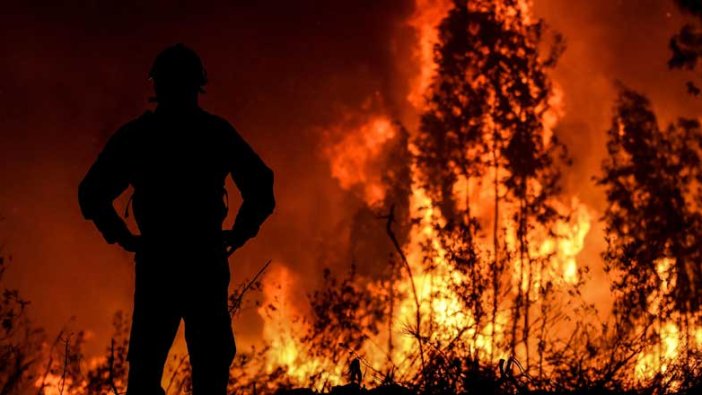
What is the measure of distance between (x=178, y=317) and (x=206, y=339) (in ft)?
0.74

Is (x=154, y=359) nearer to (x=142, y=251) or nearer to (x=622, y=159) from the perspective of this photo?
(x=142, y=251)

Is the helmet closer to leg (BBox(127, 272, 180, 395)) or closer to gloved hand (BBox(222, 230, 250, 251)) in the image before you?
gloved hand (BBox(222, 230, 250, 251))

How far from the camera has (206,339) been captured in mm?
3668

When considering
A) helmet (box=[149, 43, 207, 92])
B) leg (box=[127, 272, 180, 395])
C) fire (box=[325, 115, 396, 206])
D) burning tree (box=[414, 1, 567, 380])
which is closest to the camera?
leg (box=[127, 272, 180, 395])

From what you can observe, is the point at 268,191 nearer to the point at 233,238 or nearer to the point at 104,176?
the point at 233,238

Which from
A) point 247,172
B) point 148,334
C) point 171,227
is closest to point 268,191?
point 247,172

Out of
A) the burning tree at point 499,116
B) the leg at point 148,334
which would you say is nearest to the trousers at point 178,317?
the leg at point 148,334

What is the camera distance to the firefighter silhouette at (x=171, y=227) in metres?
3.62

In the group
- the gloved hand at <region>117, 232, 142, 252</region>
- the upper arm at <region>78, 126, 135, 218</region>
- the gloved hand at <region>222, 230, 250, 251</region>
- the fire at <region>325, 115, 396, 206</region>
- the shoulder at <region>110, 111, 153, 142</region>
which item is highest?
the fire at <region>325, 115, 396, 206</region>

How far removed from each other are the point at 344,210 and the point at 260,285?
946 inches

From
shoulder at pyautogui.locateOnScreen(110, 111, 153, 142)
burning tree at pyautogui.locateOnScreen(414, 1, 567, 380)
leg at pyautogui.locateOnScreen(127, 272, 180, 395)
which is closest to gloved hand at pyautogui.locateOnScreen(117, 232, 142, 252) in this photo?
leg at pyautogui.locateOnScreen(127, 272, 180, 395)

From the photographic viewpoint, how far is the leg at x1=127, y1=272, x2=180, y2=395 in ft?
11.8

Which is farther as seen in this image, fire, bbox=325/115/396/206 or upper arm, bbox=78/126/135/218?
fire, bbox=325/115/396/206

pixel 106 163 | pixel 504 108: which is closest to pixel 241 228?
pixel 106 163
